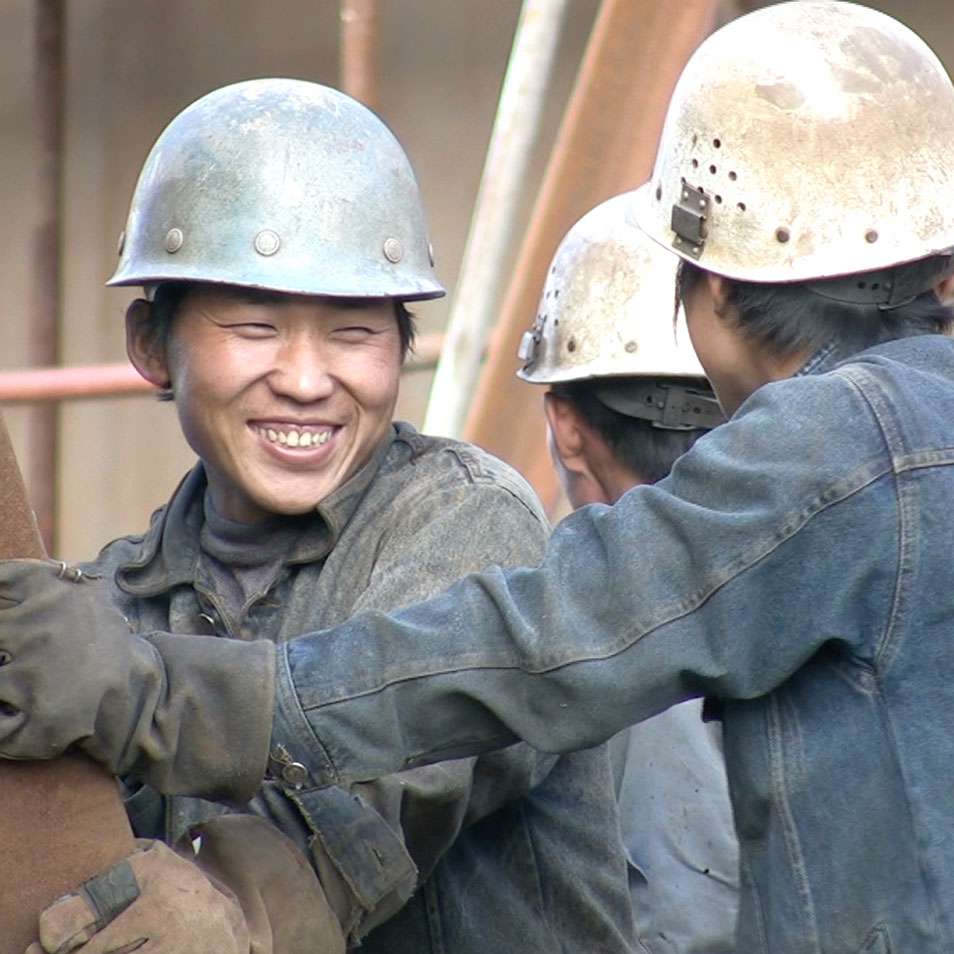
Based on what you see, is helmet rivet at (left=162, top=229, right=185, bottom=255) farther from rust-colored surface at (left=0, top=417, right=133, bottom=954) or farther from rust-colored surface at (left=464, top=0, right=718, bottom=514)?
rust-colored surface at (left=464, top=0, right=718, bottom=514)

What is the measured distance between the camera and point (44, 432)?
7.05 metres

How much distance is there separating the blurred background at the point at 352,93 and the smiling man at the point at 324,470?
5.24 feet

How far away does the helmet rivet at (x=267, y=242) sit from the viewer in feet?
10.6

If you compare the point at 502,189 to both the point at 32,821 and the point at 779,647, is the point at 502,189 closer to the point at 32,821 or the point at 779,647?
the point at 779,647

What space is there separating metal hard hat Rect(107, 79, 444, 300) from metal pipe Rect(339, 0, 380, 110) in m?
2.36

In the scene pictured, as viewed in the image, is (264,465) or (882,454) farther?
(264,465)

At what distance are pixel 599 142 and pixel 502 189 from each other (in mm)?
291

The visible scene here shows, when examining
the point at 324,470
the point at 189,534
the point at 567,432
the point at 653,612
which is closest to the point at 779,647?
the point at 653,612

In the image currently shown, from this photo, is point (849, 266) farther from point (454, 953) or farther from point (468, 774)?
point (454, 953)

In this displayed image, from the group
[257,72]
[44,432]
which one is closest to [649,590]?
[44,432]

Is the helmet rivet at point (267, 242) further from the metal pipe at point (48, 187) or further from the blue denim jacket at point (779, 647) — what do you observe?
the metal pipe at point (48, 187)

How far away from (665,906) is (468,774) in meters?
1.24

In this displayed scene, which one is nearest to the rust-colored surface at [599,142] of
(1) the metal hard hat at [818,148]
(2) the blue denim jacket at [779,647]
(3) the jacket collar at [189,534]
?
(3) the jacket collar at [189,534]

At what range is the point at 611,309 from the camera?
4.29 m
